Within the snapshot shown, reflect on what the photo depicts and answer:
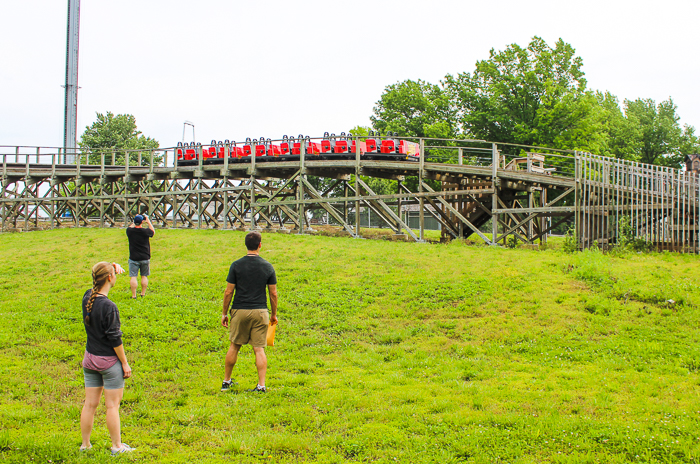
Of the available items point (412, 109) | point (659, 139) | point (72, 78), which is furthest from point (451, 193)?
point (72, 78)

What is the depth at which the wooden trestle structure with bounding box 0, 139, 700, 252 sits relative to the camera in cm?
1541

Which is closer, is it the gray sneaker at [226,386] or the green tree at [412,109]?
the gray sneaker at [226,386]

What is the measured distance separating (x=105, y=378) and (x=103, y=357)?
0.20 meters

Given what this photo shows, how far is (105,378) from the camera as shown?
5.05m

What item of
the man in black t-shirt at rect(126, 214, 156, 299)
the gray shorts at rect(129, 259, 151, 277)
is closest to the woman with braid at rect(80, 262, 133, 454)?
the man in black t-shirt at rect(126, 214, 156, 299)

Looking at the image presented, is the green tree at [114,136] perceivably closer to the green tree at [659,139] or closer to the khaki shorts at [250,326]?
the green tree at [659,139]

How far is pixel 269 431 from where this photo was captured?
5672mm

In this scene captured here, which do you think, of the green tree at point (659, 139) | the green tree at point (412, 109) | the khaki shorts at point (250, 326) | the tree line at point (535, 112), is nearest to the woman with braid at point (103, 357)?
the khaki shorts at point (250, 326)

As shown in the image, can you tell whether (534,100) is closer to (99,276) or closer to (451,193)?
(451,193)

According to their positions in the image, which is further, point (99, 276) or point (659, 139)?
point (659, 139)

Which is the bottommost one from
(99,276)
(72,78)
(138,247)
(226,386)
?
(226,386)

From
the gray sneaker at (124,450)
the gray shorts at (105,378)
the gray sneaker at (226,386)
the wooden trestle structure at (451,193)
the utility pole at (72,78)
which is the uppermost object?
the utility pole at (72,78)

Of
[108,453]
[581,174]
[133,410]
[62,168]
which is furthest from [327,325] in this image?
[62,168]

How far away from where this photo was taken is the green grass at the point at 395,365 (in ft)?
17.3
